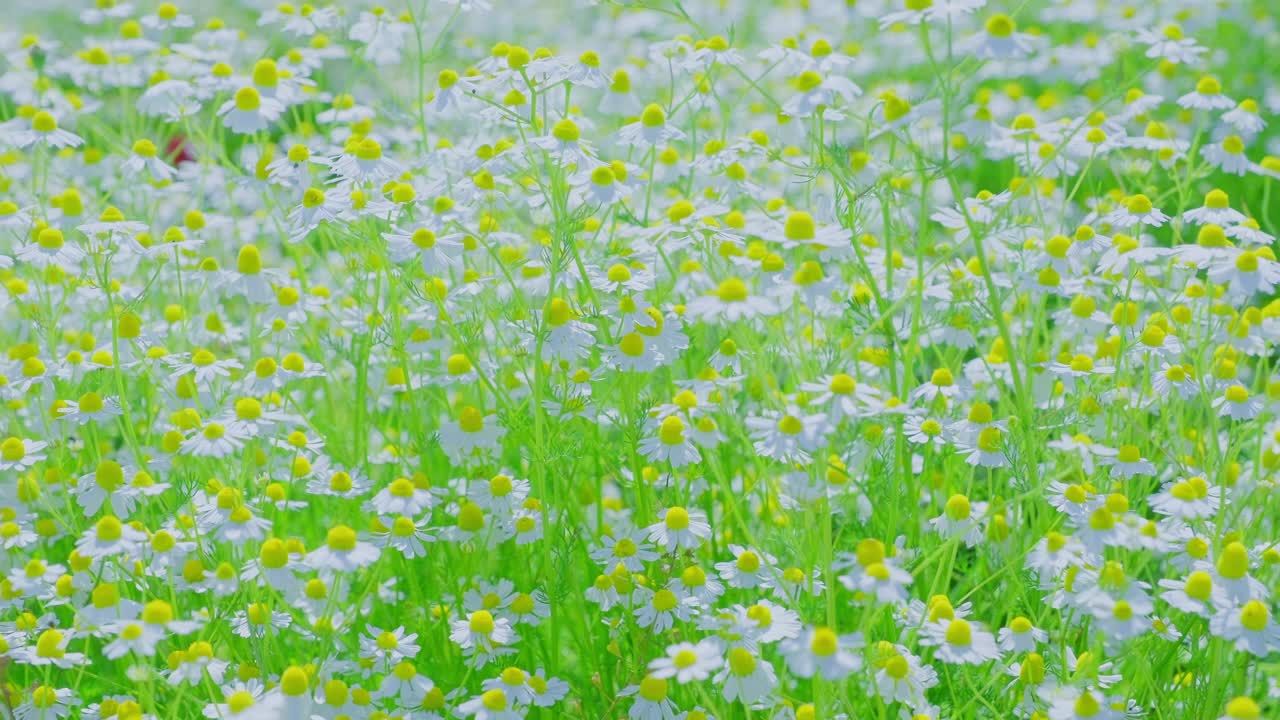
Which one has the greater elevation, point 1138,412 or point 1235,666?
point 1138,412

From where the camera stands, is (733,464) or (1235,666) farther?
(733,464)

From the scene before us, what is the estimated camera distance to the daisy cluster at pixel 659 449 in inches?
106

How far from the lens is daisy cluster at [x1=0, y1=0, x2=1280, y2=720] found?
2686mm

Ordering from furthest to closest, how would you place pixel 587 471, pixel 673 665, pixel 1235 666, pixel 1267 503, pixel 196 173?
pixel 196 173 < pixel 587 471 < pixel 1267 503 < pixel 1235 666 < pixel 673 665

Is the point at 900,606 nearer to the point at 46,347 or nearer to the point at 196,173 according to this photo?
the point at 46,347

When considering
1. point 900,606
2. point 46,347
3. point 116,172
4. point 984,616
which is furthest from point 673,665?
point 116,172

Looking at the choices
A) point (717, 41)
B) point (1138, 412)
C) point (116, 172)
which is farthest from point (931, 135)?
point (116, 172)

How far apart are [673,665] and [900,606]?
799 millimetres

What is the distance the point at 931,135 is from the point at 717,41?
2087 mm

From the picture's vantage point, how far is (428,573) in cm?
362

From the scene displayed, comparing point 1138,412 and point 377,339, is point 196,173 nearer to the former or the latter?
point 377,339

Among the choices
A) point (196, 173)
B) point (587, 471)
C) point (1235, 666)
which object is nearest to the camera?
point (1235, 666)

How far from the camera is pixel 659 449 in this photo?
2971 millimetres

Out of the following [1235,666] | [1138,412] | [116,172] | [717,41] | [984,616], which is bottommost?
[984,616]
